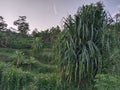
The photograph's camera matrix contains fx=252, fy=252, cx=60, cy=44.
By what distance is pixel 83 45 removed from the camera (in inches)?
273

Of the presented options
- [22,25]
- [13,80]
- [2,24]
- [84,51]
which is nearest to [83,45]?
[84,51]

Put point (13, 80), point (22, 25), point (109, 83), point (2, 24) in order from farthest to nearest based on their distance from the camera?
point (22, 25) → point (2, 24) → point (13, 80) → point (109, 83)

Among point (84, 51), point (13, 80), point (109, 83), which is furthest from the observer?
point (13, 80)

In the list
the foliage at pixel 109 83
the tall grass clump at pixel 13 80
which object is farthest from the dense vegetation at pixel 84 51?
the foliage at pixel 109 83

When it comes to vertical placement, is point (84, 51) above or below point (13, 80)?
above

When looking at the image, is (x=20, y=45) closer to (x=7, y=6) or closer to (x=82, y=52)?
(x=7, y=6)

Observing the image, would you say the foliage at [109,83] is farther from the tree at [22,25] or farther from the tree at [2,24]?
the tree at [2,24]

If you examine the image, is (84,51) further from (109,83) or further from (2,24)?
(2,24)

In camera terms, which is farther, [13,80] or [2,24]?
[2,24]

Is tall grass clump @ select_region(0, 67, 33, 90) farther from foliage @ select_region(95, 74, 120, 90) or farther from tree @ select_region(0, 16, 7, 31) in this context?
tree @ select_region(0, 16, 7, 31)

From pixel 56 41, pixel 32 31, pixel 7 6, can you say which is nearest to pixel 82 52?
pixel 56 41

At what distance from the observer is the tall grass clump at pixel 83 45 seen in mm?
6770

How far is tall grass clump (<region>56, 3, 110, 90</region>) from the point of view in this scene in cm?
677

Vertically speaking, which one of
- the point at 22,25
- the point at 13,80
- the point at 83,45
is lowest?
the point at 13,80
